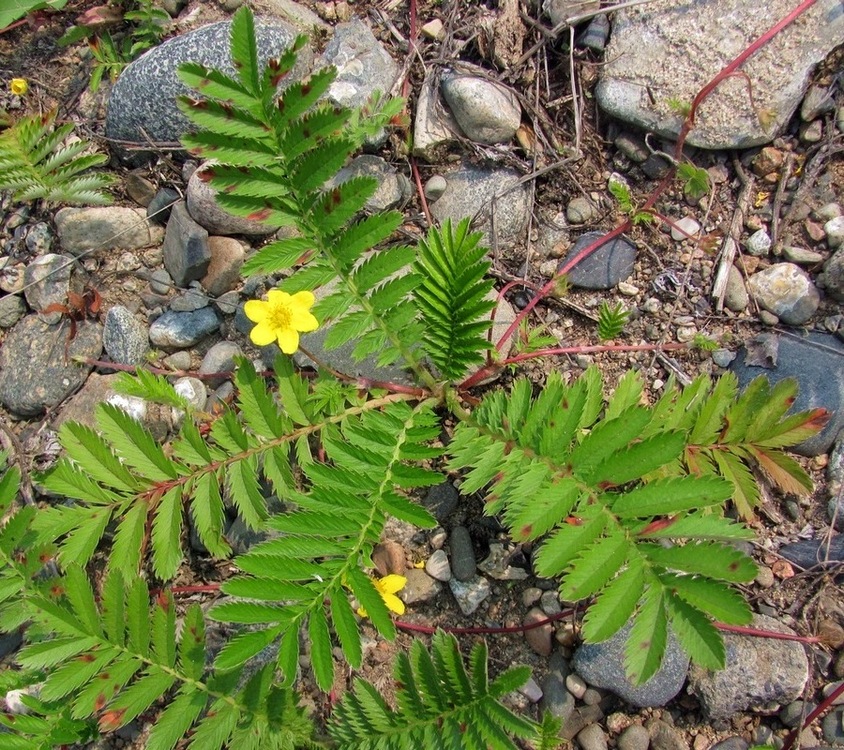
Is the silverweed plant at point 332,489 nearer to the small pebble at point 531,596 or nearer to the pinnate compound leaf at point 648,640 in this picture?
the pinnate compound leaf at point 648,640

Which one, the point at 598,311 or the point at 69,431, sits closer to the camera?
the point at 69,431

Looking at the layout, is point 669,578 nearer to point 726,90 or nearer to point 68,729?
point 68,729

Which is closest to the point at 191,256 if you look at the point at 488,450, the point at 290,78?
the point at 290,78

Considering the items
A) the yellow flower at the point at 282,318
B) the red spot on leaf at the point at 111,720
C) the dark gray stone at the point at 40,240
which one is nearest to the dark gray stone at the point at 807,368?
the yellow flower at the point at 282,318

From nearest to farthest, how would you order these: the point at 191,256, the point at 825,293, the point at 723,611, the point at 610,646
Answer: the point at 723,611
the point at 610,646
the point at 825,293
the point at 191,256

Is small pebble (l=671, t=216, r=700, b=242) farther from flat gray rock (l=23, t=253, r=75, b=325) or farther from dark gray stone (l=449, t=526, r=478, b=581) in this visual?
flat gray rock (l=23, t=253, r=75, b=325)

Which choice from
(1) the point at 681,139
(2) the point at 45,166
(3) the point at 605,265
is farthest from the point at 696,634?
(2) the point at 45,166

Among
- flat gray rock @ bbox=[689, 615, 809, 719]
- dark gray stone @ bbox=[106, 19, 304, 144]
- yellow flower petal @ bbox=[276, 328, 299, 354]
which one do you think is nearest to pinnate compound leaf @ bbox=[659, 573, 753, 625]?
flat gray rock @ bbox=[689, 615, 809, 719]

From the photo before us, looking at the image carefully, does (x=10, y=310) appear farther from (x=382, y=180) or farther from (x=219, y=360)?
(x=382, y=180)
